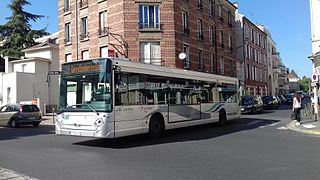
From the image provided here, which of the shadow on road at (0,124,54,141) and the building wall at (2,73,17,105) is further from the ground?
the building wall at (2,73,17,105)

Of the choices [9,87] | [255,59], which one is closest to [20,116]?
[9,87]

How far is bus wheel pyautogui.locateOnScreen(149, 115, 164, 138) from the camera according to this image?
47.5ft

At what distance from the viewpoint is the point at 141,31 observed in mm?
30891

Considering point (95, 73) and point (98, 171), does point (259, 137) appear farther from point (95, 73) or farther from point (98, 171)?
point (98, 171)

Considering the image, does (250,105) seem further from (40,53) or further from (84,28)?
(40,53)

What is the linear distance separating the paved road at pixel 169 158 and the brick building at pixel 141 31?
17.3 metres

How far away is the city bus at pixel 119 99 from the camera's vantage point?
40.0 feet

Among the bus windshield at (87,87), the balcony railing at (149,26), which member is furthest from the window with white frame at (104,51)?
the bus windshield at (87,87)

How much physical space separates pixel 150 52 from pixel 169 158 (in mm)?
21805

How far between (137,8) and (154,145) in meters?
20.1

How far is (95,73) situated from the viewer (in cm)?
1245

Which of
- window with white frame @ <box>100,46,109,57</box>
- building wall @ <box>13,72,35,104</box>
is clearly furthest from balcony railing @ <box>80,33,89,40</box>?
building wall @ <box>13,72,35,104</box>

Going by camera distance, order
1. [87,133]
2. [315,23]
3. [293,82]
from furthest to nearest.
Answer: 1. [293,82]
2. [315,23]
3. [87,133]

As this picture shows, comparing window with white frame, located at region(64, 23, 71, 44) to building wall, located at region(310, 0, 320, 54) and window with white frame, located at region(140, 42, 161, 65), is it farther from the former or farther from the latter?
building wall, located at region(310, 0, 320, 54)
